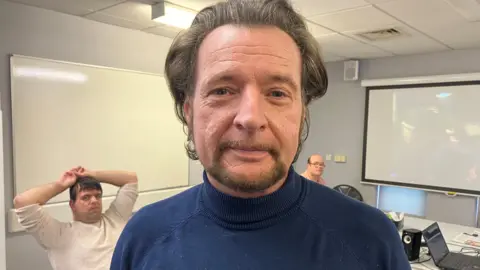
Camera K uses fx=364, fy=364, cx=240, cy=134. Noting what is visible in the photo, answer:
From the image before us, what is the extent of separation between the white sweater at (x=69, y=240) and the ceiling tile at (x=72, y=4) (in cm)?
153

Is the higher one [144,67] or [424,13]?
[424,13]

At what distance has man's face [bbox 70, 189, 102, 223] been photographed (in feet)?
7.33

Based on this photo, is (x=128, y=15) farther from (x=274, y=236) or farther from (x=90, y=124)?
(x=274, y=236)

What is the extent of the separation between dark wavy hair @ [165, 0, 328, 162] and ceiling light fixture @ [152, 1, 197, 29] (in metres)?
1.88

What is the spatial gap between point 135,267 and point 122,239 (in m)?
0.08

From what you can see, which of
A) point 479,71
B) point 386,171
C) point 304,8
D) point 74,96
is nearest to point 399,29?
point 304,8

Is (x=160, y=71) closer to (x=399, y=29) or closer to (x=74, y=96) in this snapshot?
(x=74, y=96)

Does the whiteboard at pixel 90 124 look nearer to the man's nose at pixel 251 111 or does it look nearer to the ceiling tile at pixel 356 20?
the ceiling tile at pixel 356 20

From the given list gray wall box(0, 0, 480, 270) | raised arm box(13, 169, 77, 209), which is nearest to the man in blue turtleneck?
raised arm box(13, 169, 77, 209)

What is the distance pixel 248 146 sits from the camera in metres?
0.65

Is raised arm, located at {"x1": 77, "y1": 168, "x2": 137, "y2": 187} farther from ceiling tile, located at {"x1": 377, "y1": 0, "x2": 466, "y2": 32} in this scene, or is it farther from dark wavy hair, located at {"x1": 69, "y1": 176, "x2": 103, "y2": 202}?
ceiling tile, located at {"x1": 377, "y1": 0, "x2": 466, "y2": 32}

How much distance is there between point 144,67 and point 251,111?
3.27 metres

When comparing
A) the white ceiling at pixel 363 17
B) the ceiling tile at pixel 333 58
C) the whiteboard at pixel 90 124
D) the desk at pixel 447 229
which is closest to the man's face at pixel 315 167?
the desk at pixel 447 229

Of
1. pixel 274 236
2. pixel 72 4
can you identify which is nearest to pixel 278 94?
pixel 274 236
